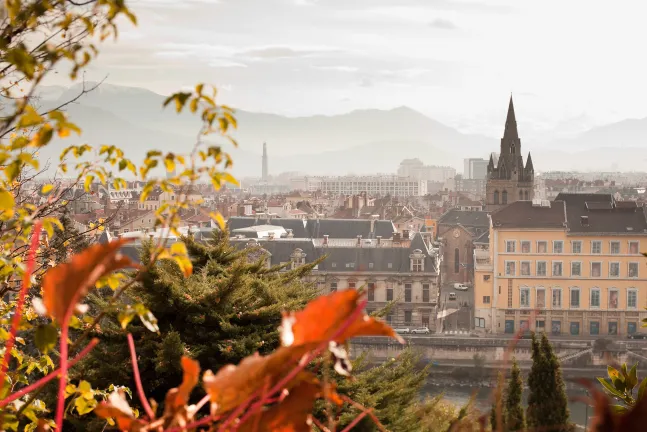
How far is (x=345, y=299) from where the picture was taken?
812 mm

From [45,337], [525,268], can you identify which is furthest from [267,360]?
[525,268]

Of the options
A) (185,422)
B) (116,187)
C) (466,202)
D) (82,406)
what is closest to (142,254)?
(116,187)

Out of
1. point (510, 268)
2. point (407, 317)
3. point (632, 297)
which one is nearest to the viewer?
point (632, 297)

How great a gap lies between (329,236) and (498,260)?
1111cm

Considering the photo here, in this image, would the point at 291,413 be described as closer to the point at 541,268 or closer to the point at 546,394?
the point at 546,394

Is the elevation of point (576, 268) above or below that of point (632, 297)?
above

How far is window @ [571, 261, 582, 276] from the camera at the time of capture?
30348mm

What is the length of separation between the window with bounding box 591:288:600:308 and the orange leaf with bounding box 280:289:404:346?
31490 mm

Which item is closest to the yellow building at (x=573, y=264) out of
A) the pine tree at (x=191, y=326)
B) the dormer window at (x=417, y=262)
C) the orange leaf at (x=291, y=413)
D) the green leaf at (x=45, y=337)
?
the dormer window at (x=417, y=262)

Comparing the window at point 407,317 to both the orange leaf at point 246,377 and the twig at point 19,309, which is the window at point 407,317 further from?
the orange leaf at point 246,377

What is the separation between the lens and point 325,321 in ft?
2.68

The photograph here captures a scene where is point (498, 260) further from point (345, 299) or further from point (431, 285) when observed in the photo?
point (345, 299)

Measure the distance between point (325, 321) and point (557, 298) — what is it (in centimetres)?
3144

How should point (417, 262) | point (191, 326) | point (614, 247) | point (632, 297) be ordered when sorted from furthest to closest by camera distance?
1. point (417, 262)
2. point (632, 297)
3. point (614, 247)
4. point (191, 326)
